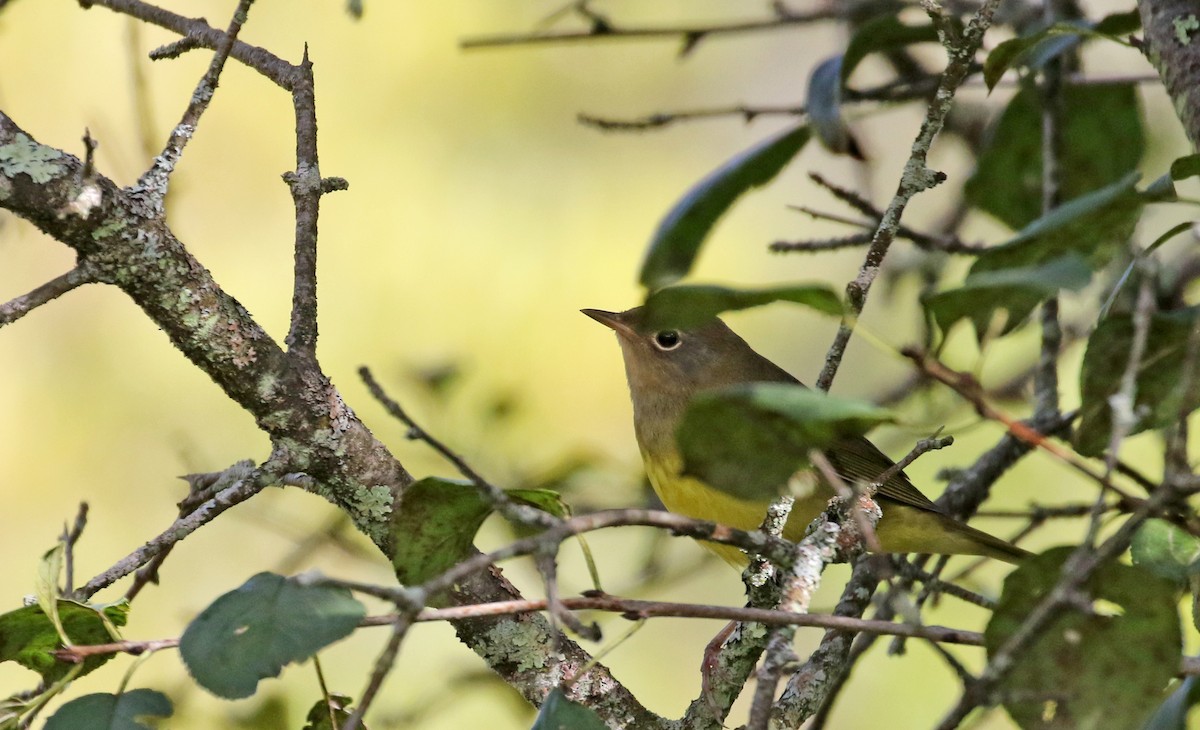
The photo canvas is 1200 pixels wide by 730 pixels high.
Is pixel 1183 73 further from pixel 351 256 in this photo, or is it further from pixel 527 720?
pixel 351 256

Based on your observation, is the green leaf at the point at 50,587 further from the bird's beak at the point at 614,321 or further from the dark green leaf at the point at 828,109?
the bird's beak at the point at 614,321

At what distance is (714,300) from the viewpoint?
133 cm

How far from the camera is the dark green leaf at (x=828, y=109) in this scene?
8.38 feet

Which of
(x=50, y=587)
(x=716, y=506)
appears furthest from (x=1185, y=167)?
(x=716, y=506)

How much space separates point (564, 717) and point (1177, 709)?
0.67 metres

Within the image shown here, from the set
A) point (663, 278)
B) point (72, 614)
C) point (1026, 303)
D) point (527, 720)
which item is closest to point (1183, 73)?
point (1026, 303)

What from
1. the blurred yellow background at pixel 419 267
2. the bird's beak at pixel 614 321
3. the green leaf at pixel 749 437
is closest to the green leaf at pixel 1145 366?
the green leaf at pixel 749 437

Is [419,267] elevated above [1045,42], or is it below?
above

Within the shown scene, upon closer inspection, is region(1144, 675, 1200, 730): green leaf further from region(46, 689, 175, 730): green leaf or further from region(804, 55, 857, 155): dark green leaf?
region(804, 55, 857, 155): dark green leaf

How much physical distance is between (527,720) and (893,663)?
1.98m

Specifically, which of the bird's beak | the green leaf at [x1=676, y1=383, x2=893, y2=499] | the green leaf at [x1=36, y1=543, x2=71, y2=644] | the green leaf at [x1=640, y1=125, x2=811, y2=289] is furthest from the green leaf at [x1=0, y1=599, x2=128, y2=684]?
the bird's beak

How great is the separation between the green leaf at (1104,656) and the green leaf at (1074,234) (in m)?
0.38

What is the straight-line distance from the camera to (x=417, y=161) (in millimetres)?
5488

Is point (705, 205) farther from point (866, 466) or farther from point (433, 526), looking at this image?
point (866, 466)
